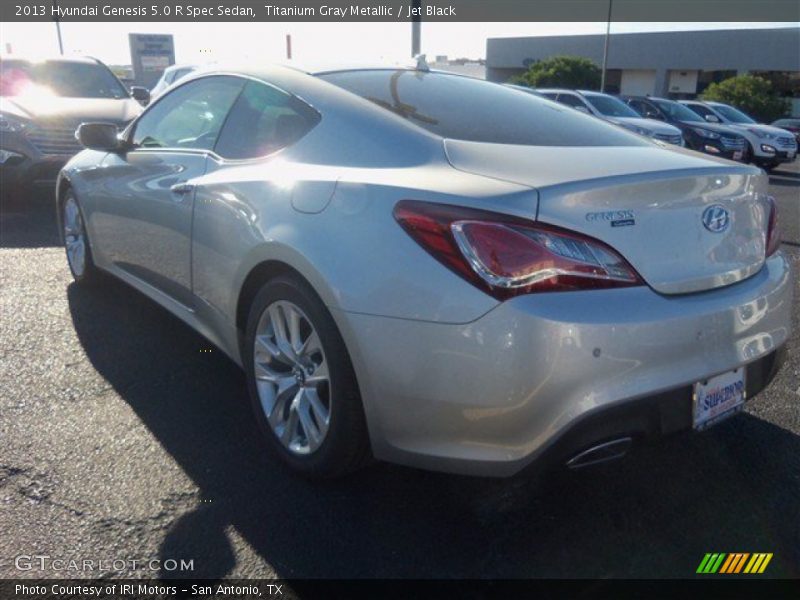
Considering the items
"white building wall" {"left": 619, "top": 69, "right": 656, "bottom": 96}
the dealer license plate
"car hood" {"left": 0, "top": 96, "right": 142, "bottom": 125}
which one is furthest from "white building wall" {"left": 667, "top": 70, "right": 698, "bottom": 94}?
the dealer license plate

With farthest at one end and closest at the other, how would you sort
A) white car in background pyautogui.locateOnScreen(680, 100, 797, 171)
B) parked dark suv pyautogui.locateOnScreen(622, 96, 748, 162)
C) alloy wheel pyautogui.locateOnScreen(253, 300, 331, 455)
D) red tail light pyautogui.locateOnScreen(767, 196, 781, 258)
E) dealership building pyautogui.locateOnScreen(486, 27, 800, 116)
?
dealership building pyautogui.locateOnScreen(486, 27, 800, 116) < white car in background pyautogui.locateOnScreen(680, 100, 797, 171) < parked dark suv pyautogui.locateOnScreen(622, 96, 748, 162) < red tail light pyautogui.locateOnScreen(767, 196, 781, 258) < alloy wheel pyautogui.locateOnScreen(253, 300, 331, 455)

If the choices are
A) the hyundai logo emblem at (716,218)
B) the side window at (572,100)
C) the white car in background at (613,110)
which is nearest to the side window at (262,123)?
the hyundai logo emblem at (716,218)

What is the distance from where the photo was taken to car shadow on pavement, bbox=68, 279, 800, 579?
2.53 m

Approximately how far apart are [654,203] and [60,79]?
32.1ft

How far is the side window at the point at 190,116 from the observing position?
3.78m

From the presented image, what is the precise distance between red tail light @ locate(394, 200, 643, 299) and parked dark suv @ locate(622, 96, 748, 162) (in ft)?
50.5

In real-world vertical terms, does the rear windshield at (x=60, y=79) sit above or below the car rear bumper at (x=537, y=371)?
above

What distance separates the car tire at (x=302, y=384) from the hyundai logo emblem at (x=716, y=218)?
1296 millimetres

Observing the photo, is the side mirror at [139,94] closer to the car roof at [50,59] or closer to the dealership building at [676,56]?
the car roof at [50,59]

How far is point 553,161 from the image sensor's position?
2.71 metres

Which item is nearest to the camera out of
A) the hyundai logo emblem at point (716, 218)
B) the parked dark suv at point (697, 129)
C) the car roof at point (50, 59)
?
the hyundai logo emblem at point (716, 218)

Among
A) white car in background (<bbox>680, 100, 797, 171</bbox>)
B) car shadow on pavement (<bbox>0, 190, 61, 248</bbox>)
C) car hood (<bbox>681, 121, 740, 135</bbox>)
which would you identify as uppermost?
car shadow on pavement (<bbox>0, 190, 61, 248</bbox>)

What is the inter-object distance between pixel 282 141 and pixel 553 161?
46.4 inches

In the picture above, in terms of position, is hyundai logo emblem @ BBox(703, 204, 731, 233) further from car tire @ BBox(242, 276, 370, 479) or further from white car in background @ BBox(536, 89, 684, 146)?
white car in background @ BBox(536, 89, 684, 146)
